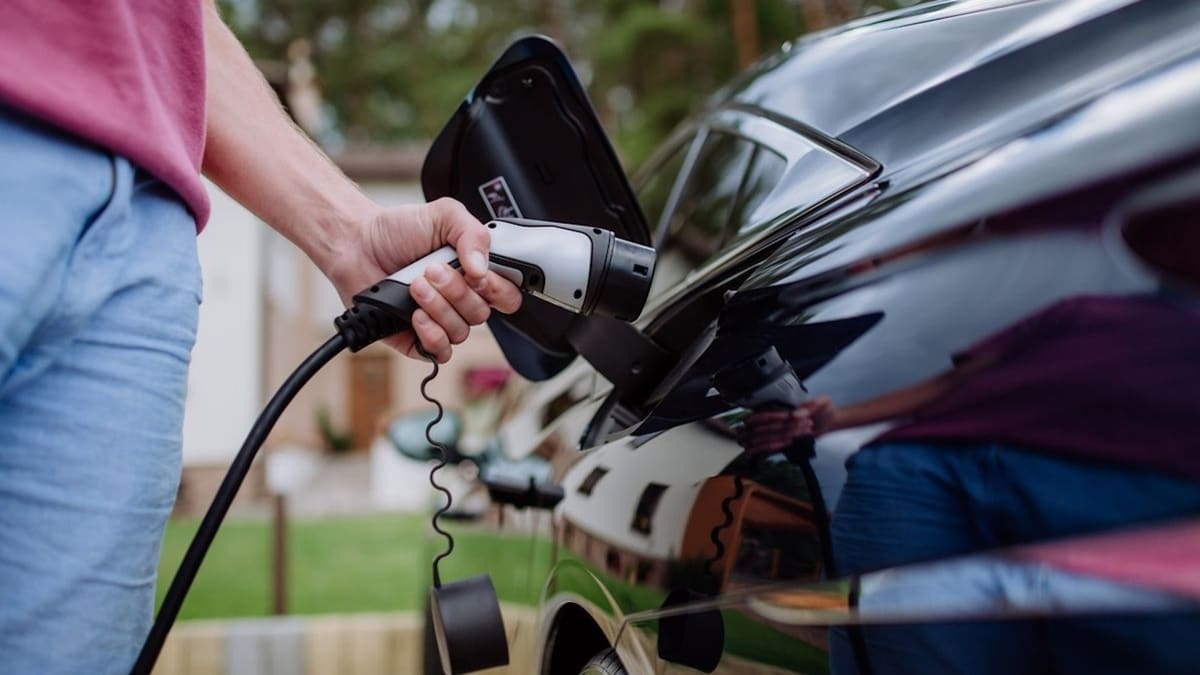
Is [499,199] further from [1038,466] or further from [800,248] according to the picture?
[1038,466]

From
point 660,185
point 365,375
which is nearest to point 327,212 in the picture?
point 660,185

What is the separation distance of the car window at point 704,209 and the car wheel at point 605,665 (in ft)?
2.27

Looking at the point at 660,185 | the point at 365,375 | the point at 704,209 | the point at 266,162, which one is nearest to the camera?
the point at 266,162

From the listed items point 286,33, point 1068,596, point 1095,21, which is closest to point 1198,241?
point 1068,596

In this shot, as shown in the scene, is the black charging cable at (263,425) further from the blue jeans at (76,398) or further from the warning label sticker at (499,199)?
the warning label sticker at (499,199)

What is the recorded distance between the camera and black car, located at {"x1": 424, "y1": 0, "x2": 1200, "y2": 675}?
88 cm

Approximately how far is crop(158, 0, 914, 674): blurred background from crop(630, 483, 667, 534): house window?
1.74ft

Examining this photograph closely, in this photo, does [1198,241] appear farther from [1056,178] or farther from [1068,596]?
[1068,596]

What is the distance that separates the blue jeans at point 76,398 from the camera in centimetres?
102

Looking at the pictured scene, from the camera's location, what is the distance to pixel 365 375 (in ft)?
75.9

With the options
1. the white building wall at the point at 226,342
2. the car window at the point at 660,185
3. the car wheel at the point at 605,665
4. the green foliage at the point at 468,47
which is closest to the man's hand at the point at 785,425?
the car wheel at the point at 605,665

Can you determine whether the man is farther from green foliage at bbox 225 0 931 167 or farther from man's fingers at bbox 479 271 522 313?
→ green foliage at bbox 225 0 931 167

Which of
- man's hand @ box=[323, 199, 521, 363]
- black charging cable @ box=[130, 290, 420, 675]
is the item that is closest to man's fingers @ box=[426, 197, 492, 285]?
man's hand @ box=[323, 199, 521, 363]

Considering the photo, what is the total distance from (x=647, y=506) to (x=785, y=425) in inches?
12.2
